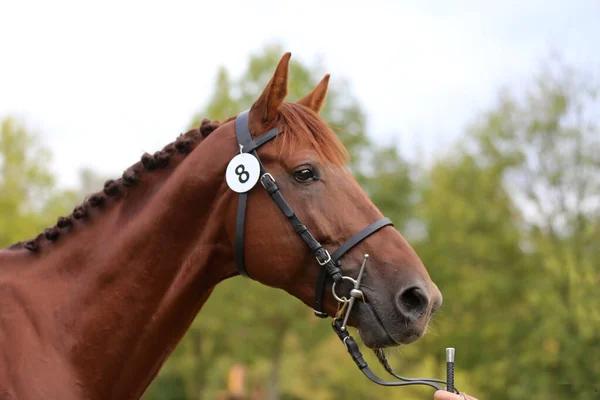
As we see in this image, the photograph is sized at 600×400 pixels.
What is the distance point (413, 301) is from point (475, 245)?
2021cm

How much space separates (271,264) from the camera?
3658 millimetres

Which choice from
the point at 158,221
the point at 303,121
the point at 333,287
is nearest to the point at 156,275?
the point at 158,221

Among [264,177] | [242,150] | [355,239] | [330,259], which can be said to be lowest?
[330,259]

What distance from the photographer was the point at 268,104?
12.6 ft

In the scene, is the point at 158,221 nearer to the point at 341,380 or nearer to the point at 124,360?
the point at 124,360

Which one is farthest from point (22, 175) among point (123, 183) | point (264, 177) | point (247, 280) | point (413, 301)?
point (413, 301)

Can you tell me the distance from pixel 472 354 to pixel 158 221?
76.7 ft

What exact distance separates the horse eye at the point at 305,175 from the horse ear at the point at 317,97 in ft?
2.55

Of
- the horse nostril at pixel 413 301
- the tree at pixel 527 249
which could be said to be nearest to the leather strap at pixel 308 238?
the horse nostril at pixel 413 301

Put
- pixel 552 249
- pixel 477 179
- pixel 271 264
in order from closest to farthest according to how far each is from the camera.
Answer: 1. pixel 271 264
2. pixel 552 249
3. pixel 477 179

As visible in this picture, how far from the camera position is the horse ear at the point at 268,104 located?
3760 millimetres

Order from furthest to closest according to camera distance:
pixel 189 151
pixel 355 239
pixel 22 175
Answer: pixel 22 175 → pixel 189 151 → pixel 355 239

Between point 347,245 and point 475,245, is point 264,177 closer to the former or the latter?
point 347,245

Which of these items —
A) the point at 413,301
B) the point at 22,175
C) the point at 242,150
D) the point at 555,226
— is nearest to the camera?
the point at 413,301
